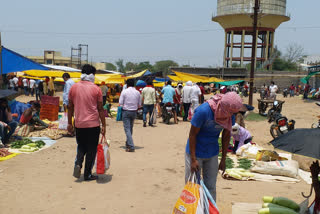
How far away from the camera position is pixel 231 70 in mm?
39750

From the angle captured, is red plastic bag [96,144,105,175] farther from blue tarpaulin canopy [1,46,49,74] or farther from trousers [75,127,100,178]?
blue tarpaulin canopy [1,46,49,74]

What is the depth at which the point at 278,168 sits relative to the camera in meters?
6.07

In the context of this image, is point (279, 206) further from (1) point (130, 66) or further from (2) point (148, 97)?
(1) point (130, 66)

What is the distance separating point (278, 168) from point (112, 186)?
332cm

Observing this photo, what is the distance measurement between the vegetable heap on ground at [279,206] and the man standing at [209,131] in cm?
82

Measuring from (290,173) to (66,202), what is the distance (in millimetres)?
4243

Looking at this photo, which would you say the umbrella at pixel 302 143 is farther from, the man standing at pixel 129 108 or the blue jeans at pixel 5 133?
the blue jeans at pixel 5 133

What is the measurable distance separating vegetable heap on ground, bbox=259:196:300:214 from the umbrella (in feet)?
3.30

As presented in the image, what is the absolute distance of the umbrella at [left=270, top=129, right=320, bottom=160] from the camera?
2984 mm

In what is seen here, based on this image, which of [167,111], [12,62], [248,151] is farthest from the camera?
[167,111]

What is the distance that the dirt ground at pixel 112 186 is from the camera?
168 inches

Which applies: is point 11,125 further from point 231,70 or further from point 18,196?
point 231,70

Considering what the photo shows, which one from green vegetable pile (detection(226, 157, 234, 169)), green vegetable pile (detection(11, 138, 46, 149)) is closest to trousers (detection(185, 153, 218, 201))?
green vegetable pile (detection(226, 157, 234, 169))

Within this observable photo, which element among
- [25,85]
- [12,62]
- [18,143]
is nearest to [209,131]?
[18,143]
